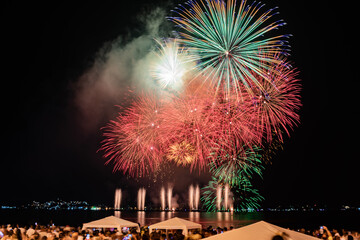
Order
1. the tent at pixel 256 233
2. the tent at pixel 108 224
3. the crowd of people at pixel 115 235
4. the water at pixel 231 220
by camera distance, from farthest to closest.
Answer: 1. the water at pixel 231 220
2. the tent at pixel 108 224
3. the crowd of people at pixel 115 235
4. the tent at pixel 256 233

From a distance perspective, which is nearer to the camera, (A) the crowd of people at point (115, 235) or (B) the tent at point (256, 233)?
(B) the tent at point (256, 233)

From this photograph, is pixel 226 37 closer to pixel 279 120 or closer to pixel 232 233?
pixel 279 120

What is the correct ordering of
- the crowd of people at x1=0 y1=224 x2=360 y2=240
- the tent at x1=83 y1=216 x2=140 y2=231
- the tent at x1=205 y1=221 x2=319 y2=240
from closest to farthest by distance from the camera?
the tent at x1=205 y1=221 x2=319 y2=240, the crowd of people at x1=0 y1=224 x2=360 y2=240, the tent at x1=83 y1=216 x2=140 y2=231

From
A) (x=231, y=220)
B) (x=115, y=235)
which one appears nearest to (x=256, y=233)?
(x=115, y=235)

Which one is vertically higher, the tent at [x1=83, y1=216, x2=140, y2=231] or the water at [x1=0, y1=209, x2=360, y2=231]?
the tent at [x1=83, y1=216, x2=140, y2=231]

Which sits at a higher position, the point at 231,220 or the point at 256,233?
the point at 256,233

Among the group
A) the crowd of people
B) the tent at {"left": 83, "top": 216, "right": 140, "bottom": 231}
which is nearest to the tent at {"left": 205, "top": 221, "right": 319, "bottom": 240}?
the crowd of people

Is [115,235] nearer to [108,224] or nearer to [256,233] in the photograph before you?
[108,224]

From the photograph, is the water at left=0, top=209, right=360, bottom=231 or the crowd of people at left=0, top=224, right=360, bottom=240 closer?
the crowd of people at left=0, top=224, right=360, bottom=240

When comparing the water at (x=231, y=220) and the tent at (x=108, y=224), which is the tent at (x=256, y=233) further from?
the water at (x=231, y=220)

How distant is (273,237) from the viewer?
13.6ft

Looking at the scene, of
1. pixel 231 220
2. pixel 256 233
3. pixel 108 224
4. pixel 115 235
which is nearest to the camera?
pixel 256 233

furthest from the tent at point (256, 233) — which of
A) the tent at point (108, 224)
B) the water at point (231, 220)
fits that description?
the water at point (231, 220)

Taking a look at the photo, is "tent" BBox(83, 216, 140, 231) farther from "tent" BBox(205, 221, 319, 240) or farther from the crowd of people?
"tent" BBox(205, 221, 319, 240)
